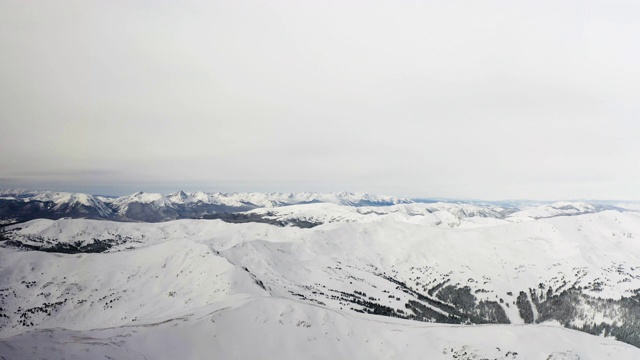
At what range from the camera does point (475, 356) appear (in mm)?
101438

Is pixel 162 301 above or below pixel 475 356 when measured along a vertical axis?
below

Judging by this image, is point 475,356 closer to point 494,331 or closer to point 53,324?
point 494,331

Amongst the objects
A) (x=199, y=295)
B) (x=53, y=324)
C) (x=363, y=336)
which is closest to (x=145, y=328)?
(x=363, y=336)

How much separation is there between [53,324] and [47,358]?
159m

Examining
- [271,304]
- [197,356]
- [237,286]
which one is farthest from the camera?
[237,286]

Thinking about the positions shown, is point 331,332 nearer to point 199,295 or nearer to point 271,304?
point 271,304

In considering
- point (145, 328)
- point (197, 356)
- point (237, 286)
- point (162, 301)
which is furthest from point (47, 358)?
point (162, 301)

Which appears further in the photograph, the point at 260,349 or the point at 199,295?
the point at 199,295

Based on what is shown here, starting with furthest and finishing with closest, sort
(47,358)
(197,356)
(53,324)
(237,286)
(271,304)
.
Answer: (53,324), (237,286), (271,304), (197,356), (47,358)

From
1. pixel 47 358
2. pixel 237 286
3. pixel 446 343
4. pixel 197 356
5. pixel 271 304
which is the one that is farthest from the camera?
pixel 237 286

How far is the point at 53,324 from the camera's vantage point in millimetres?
190375

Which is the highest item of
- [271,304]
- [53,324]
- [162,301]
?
[271,304]

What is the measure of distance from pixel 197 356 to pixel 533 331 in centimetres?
11209

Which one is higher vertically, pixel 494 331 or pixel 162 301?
pixel 494 331
